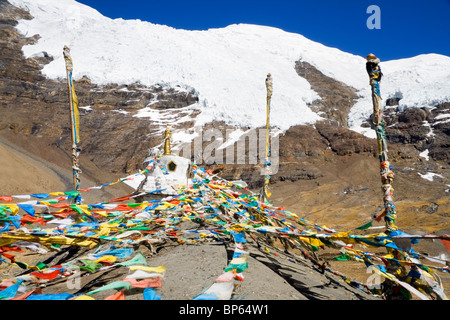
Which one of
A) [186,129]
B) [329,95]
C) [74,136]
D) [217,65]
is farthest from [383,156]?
[217,65]

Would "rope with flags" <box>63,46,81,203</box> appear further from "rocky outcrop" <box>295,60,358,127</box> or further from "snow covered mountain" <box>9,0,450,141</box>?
"rocky outcrop" <box>295,60,358,127</box>

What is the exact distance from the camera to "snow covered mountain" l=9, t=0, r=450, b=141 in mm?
54938

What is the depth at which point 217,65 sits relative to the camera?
6888 cm

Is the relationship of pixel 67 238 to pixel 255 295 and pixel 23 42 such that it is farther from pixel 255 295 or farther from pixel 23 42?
pixel 23 42

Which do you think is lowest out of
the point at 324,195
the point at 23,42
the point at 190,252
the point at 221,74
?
the point at 324,195

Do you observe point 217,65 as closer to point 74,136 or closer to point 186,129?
point 186,129

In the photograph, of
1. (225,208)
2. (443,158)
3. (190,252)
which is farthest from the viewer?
(443,158)

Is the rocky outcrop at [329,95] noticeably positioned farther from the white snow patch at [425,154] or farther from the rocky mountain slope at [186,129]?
the white snow patch at [425,154]

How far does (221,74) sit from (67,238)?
2554 inches

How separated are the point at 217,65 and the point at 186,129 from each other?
26827mm

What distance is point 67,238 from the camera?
409 cm

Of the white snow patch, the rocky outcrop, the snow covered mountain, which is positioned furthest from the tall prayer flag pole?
the rocky outcrop

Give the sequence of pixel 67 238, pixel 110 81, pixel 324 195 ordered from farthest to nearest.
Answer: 1. pixel 110 81
2. pixel 324 195
3. pixel 67 238
